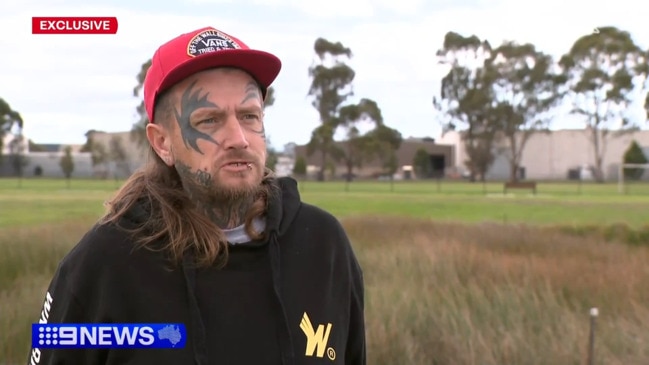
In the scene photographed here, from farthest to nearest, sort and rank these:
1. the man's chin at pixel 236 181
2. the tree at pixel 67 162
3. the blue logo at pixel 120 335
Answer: the tree at pixel 67 162 → the man's chin at pixel 236 181 → the blue logo at pixel 120 335

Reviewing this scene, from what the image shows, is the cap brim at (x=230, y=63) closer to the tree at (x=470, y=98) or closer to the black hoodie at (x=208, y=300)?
the black hoodie at (x=208, y=300)

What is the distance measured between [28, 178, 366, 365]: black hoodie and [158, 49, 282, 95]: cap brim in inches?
11.9

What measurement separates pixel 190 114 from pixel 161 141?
13 centimetres

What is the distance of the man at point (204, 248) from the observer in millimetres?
1715

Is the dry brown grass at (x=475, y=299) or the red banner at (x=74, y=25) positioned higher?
the red banner at (x=74, y=25)

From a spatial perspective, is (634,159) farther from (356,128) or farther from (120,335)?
(120,335)

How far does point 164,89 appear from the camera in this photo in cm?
181

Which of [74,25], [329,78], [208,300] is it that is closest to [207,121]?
[208,300]

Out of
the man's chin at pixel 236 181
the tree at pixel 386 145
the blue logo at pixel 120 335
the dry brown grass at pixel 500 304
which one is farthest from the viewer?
the tree at pixel 386 145

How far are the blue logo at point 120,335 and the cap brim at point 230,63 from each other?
519mm

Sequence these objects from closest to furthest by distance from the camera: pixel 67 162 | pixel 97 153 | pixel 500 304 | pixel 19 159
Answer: pixel 500 304 → pixel 19 159 → pixel 97 153 → pixel 67 162

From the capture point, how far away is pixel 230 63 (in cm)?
178

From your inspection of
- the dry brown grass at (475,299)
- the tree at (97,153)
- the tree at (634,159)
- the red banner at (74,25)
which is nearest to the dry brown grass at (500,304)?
the dry brown grass at (475,299)

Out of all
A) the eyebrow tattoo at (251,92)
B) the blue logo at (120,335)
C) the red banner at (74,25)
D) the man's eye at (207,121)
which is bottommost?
the blue logo at (120,335)
